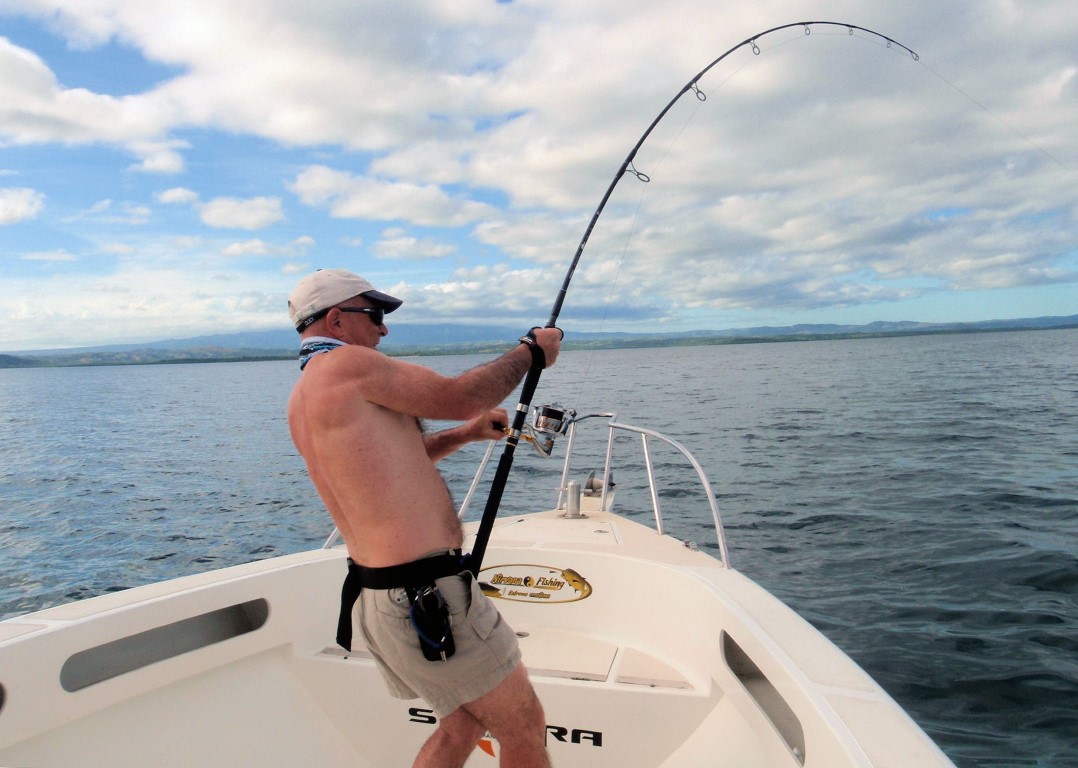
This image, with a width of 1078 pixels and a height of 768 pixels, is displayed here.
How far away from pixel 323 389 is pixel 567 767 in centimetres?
201

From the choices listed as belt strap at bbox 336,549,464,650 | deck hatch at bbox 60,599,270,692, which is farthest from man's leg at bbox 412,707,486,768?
deck hatch at bbox 60,599,270,692

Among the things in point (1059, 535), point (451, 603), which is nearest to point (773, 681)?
point (451, 603)

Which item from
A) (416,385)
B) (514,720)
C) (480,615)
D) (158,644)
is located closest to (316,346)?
(416,385)

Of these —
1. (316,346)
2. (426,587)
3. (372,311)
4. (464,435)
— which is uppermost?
(372,311)

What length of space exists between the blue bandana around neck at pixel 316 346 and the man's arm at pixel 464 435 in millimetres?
562

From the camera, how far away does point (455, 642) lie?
2.07 metres

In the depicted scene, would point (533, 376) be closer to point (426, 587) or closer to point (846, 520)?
point (426, 587)

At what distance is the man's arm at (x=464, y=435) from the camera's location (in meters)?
2.62

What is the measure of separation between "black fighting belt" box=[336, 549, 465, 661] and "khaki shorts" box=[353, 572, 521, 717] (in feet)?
0.08

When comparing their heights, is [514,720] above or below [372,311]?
below

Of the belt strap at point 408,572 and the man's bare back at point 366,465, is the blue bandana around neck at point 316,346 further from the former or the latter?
the belt strap at point 408,572

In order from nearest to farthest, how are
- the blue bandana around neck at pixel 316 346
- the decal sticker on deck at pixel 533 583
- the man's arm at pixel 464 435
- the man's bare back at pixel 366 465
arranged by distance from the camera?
the man's bare back at pixel 366 465, the blue bandana around neck at pixel 316 346, the man's arm at pixel 464 435, the decal sticker on deck at pixel 533 583

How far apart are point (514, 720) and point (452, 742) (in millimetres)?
209

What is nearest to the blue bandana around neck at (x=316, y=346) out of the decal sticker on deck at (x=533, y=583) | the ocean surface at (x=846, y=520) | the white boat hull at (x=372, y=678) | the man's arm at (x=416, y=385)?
the man's arm at (x=416, y=385)
